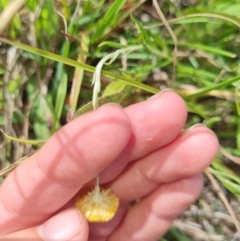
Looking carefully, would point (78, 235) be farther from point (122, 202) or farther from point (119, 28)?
point (119, 28)

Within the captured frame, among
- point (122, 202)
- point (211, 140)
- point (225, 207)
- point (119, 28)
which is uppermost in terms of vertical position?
point (119, 28)

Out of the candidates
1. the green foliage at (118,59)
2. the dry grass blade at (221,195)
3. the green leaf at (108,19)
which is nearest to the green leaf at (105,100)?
the green foliage at (118,59)

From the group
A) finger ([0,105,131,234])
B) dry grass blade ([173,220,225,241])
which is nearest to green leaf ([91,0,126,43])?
finger ([0,105,131,234])

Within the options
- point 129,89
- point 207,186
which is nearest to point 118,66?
point 129,89

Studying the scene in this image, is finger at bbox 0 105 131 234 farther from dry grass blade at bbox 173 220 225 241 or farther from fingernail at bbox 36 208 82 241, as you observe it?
dry grass blade at bbox 173 220 225 241

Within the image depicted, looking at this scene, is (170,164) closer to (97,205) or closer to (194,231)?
(97,205)

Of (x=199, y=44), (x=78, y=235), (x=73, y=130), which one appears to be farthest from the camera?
(x=199, y=44)

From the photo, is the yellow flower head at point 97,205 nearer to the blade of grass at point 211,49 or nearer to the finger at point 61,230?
the finger at point 61,230

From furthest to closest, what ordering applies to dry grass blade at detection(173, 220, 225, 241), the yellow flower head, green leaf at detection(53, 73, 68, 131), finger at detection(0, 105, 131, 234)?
dry grass blade at detection(173, 220, 225, 241) → green leaf at detection(53, 73, 68, 131) → the yellow flower head → finger at detection(0, 105, 131, 234)
